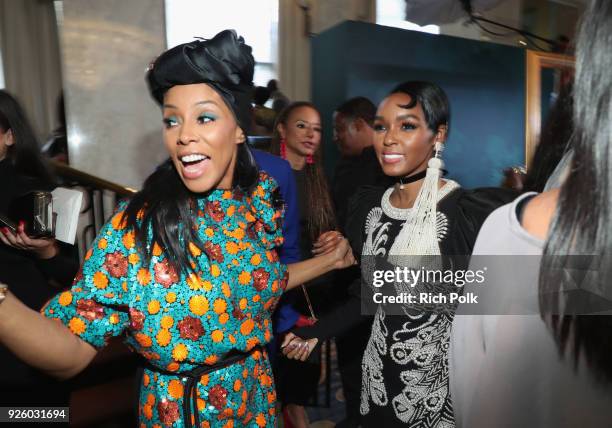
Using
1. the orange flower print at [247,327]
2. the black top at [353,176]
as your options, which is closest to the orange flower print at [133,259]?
the orange flower print at [247,327]

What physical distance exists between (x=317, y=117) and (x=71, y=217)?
1.92 m

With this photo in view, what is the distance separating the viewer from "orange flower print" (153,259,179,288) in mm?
1222

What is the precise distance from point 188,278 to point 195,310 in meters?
0.09

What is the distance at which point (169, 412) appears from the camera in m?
1.29

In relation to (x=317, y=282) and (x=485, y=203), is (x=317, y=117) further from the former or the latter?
(x=485, y=203)

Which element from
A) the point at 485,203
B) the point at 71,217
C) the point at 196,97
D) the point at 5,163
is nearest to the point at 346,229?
the point at 485,203

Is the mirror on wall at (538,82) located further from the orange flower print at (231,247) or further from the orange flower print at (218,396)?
the orange flower print at (218,396)

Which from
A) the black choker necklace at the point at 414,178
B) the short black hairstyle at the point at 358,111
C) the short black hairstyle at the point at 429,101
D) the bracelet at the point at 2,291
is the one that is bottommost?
the bracelet at the point at 2,291

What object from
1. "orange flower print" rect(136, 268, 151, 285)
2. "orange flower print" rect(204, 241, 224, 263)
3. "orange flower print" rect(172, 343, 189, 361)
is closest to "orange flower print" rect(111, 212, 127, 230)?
"orange flower print" rect(136, 268, 151, 285)

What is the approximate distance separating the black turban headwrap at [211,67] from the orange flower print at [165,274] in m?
0.50

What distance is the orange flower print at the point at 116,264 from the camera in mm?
1184

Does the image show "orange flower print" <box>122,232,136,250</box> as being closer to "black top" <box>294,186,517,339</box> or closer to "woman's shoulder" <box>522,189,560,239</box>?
"black top" <box>294,186,517,339</box>

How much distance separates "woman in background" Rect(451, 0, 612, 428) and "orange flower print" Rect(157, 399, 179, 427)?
2.72ft

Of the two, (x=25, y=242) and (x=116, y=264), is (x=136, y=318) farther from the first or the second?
(x=25, y=242)
